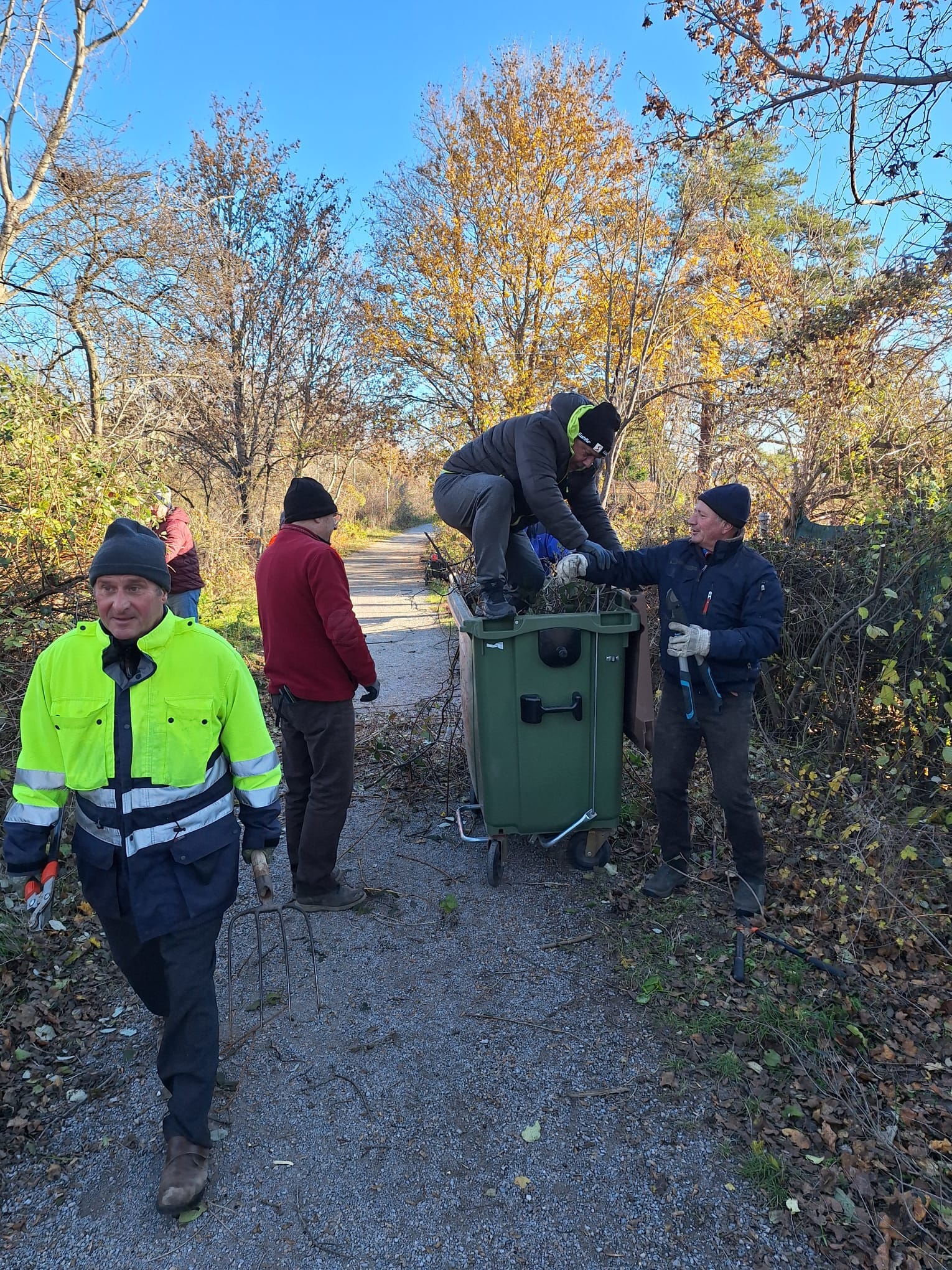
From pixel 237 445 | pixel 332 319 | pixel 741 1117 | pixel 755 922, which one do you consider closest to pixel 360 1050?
pixel 741 1117

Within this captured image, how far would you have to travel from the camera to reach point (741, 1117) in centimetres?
231

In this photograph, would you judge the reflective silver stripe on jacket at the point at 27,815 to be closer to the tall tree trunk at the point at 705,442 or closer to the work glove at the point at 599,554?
the work glove at the point at 599,554

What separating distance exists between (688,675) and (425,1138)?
6.56 ft

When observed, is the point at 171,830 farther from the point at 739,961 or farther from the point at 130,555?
the point at 739,961

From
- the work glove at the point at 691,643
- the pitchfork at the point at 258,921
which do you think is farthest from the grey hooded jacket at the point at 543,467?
the pitchfork at the point at 258,921

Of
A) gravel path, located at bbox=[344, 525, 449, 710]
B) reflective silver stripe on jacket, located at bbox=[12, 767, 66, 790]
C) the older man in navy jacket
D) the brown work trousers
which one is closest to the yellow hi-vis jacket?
reflective silver stripe on jacket, located at bbox=[12, 767, 66, 790]

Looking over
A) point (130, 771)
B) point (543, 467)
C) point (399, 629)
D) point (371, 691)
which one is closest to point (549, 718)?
point (371, 691)

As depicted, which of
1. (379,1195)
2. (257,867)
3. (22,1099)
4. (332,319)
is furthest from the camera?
(332,319)

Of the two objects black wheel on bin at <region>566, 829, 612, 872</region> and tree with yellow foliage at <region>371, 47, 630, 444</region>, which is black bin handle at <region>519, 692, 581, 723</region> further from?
tree with yellow foliage at <region>371, 47, 630, 444</region>

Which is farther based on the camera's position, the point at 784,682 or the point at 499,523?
the point at 784,682

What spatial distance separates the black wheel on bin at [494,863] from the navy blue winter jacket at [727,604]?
123 centimetres

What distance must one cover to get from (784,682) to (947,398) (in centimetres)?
222

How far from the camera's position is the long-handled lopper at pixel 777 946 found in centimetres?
290

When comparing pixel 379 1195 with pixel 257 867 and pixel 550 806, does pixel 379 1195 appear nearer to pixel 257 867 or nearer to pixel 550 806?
pixel 257 867
